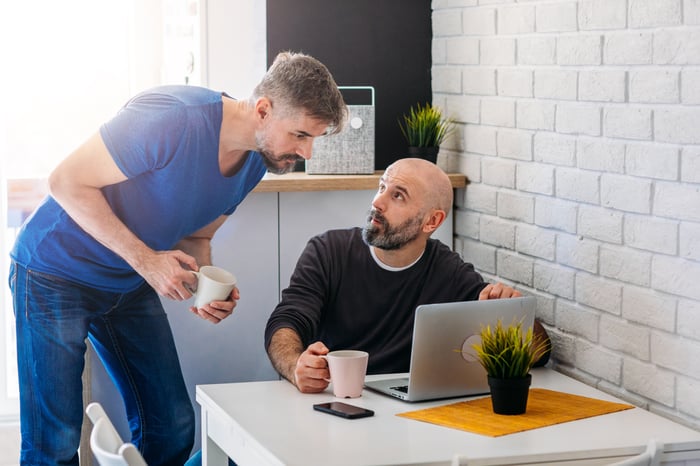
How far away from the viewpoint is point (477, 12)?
3.18 m

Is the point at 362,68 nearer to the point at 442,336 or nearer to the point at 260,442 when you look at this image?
the point at 442,336

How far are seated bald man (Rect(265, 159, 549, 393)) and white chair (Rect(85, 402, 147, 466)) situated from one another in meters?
0.86

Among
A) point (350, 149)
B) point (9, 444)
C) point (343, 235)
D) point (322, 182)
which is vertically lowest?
point (9, 444)

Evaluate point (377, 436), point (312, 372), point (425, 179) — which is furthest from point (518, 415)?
point (425, 179)

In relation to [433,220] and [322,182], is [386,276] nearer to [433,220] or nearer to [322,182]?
[433,220]

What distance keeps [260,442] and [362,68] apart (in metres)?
1.91

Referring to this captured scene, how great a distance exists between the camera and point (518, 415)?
2133 mm

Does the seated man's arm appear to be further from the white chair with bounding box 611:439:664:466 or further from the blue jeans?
the white chair with bounding box 611:439:664:466

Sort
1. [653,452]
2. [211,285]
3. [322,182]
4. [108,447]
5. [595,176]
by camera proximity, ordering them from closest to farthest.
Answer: [108,447], [653,452], [211,285], [595,176], [322,182]

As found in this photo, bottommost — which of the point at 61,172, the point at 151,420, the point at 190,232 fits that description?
the point at 151,420

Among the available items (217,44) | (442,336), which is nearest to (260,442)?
(442,336)

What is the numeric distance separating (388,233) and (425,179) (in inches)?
7.3

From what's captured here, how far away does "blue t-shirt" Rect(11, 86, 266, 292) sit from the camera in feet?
7.79

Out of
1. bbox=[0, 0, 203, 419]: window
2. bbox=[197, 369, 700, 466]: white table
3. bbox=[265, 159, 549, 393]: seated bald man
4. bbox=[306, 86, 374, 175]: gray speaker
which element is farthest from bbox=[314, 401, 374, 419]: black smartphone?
bbox=[0, 0, 203, 419]: window
